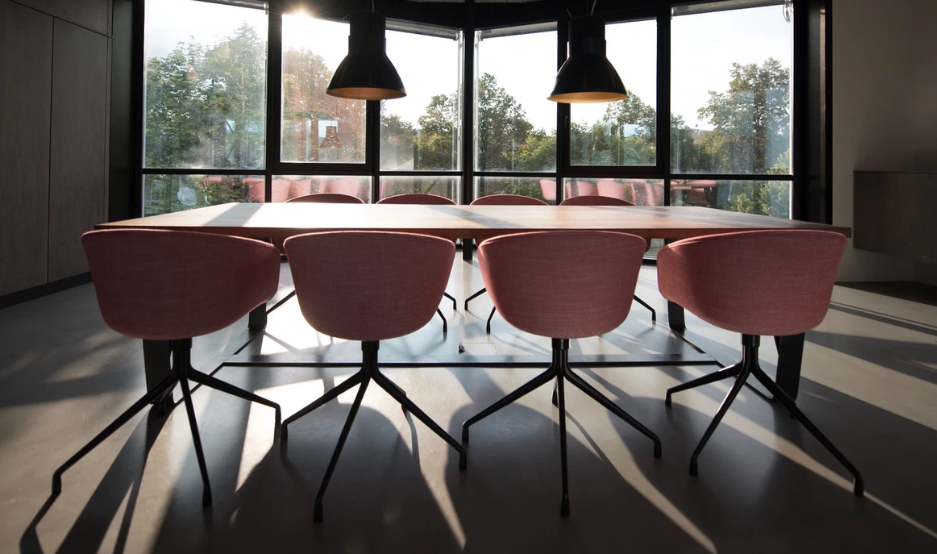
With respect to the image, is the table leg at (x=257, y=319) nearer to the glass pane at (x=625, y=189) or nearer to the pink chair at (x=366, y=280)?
the pink chair at (x=366, y=280)

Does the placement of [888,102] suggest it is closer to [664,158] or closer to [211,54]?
[664,158]

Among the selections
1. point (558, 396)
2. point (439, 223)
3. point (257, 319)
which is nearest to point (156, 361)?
point (439, 223)

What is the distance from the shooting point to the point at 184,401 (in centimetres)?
222

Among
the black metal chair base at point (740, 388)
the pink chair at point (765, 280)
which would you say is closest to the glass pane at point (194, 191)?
the black metal chair base at point (740, 388)

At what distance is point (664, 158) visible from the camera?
21.1ft

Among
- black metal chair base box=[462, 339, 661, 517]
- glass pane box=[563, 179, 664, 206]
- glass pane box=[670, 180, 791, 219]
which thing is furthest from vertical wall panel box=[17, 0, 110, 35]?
glass pane box=[670, 180, 791, 219]

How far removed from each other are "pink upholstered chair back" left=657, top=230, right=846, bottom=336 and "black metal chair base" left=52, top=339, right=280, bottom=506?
65.5 inches

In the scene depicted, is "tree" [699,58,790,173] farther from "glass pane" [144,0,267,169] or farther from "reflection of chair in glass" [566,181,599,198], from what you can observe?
"glass pane" [144,0,267,169]

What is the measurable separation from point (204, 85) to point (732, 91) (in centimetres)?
533

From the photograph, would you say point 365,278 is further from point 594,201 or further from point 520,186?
point 520,186

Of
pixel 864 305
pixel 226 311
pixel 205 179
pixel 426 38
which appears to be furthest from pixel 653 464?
pixel 426 38

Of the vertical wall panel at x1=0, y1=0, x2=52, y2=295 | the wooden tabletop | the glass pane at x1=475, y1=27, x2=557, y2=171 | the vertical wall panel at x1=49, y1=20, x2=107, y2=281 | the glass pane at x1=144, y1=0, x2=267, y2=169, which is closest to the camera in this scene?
the wooden tabletop

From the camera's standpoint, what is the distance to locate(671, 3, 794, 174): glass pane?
6121 millimetres

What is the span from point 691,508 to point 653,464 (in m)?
0.28
